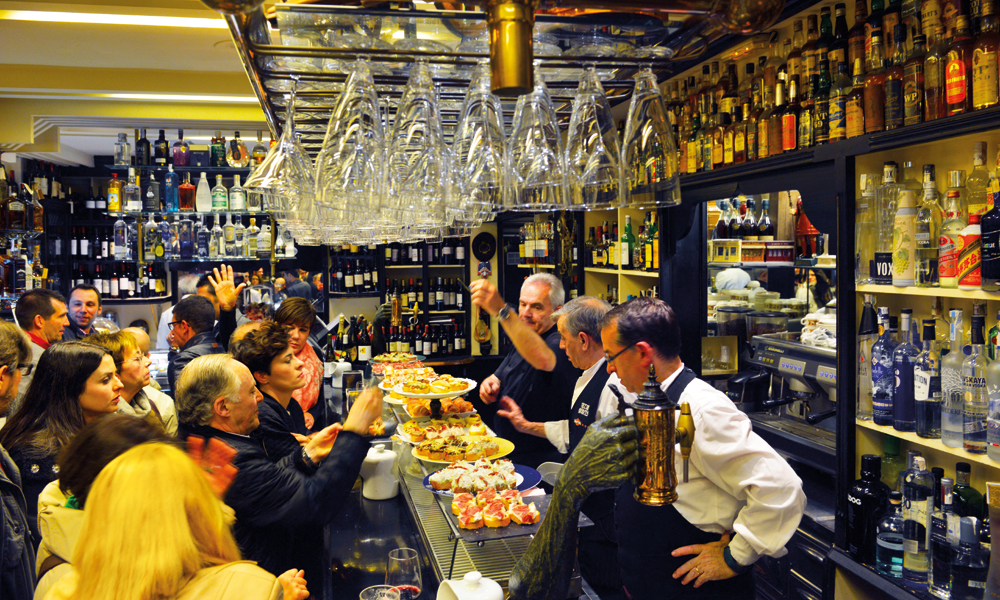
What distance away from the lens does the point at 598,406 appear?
276 centimetres

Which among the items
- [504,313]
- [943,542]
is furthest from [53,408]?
[943,542]

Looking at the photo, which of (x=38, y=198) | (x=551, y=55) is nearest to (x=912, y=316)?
(x=551, y=55)

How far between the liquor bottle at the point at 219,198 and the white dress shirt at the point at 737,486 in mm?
5436

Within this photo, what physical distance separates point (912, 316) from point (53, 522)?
2.94 meters

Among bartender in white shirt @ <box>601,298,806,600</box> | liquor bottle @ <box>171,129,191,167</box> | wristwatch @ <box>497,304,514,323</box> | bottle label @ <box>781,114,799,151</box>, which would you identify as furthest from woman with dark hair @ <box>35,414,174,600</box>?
liquor bottle @ <box>171,129,191,167</box>

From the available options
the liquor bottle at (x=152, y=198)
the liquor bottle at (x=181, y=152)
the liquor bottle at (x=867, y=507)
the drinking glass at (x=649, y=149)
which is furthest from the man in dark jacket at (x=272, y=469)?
the liquor bottle at (x=181, y=152)

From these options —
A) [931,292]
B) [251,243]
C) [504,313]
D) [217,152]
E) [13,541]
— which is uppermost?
[217,152]

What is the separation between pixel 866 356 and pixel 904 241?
1.48 feet

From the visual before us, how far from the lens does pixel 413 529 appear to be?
93.4 inches

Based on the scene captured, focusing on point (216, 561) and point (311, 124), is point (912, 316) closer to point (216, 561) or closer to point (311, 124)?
point (311, 124)

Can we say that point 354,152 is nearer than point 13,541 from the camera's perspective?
Yes

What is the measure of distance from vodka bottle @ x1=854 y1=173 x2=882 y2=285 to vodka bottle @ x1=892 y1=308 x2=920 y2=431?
21cm

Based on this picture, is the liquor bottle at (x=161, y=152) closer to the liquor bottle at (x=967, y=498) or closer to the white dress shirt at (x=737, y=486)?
the white dress shirt at (x=737, y=486)

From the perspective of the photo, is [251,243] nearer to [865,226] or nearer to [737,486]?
[865,226]
